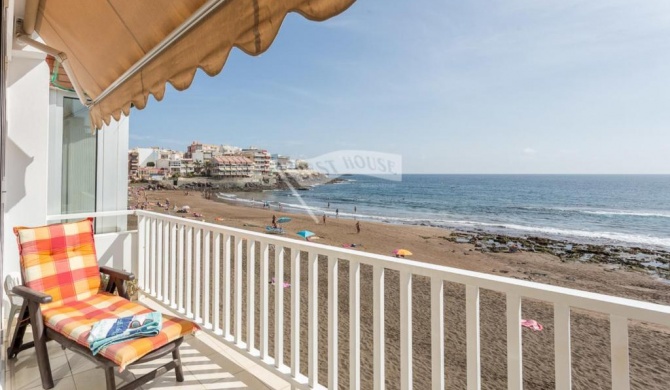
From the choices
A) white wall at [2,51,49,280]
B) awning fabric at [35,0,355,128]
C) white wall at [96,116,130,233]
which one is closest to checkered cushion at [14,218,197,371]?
white wall at [2,51,49,280]

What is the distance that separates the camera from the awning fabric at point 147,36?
47.6 inches

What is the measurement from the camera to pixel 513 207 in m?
29.8

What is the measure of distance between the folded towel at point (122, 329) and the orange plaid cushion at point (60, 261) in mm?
778

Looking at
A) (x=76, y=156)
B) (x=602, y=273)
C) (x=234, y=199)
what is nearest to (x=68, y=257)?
(x=76, y=156)

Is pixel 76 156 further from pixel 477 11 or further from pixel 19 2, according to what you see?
pixel 477 11

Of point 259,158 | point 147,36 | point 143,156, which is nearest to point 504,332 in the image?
point 147,36

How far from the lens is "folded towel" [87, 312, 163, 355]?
192 cm

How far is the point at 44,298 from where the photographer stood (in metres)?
2.13

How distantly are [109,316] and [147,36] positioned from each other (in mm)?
1794

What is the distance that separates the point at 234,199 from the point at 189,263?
95.3ft

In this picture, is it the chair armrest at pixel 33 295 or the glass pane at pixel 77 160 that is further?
the glass pane at pixel 77 160

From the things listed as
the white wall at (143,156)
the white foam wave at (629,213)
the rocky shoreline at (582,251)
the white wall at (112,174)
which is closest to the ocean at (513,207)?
the white foam wave at (629,213)

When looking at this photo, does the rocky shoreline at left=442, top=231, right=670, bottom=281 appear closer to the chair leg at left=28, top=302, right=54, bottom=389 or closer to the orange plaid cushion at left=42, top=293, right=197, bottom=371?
the orange plaid cushion at left=42, top=293, right=197, bottom=371

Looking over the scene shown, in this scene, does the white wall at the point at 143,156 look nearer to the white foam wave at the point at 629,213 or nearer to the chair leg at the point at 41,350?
the chair leg at the point at 41,350
